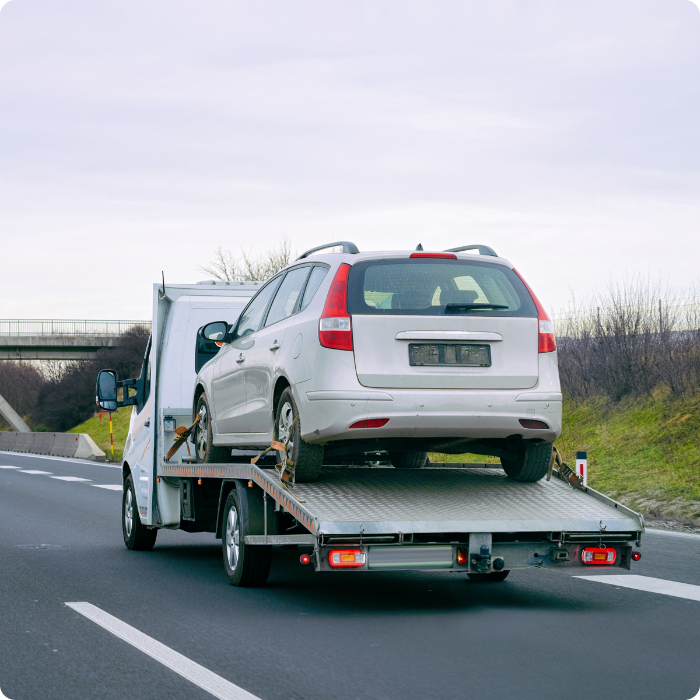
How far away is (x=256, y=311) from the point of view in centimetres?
959

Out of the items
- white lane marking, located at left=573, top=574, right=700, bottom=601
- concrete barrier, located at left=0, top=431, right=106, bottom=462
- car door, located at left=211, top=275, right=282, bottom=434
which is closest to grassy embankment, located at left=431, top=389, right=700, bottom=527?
white lane marking, located at left=573, top=574, right=700, bottom=601

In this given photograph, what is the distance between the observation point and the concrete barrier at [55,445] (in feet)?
120

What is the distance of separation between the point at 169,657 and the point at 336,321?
2548mm

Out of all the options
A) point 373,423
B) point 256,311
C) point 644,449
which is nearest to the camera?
point 373,423

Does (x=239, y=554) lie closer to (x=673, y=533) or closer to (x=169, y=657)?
(x=169, y=657)

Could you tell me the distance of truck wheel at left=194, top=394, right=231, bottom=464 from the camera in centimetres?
1001

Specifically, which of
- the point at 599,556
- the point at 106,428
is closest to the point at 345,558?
the point at 599,556

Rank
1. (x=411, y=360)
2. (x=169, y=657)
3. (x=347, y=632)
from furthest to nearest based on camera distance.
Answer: (x=411, y=360) < (x=347, y=632) < (x=169, y=657)

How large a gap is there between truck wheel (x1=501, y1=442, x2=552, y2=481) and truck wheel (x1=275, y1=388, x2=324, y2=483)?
5.28 ft

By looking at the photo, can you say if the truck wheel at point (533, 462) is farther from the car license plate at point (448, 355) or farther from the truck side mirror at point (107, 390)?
the truck side mirror at point (107, 390)

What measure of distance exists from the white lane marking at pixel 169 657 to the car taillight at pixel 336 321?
225 centimetres

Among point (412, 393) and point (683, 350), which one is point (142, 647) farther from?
point (683, 350)

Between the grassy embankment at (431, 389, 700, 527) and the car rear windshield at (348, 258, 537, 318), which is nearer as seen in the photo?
the car rear windshield at (348, 258, 537, 318)

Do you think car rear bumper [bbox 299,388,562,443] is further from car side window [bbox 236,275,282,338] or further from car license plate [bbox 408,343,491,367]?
car side window [bbox 236,275,282,338]
